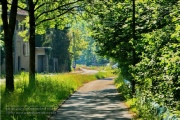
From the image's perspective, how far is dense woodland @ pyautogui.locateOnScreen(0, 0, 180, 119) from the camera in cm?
975

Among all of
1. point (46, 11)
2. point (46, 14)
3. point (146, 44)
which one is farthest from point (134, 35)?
point (46, 14)

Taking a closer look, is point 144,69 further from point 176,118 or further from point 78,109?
point 78,109

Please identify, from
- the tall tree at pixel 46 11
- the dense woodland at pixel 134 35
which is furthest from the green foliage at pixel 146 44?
the tall tree at pixel 46 11

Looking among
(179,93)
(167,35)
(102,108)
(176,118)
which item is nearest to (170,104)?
(179,93)

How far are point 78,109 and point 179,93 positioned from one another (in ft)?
21.7

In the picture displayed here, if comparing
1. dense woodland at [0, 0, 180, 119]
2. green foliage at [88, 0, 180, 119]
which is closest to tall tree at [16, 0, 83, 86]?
dense woodland at [0, 0, 180, 119]

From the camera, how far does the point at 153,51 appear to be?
446 inches

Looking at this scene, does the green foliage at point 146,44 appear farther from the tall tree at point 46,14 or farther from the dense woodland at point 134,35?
the tall tree at point 46,14

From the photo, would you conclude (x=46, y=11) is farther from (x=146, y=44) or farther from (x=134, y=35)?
(x=146, y=44)

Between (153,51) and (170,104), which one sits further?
(153,51)

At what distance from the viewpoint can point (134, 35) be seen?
1792 centimetres

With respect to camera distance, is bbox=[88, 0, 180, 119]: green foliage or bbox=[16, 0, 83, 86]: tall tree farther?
bbox=[16, 0, 83, 86]: tall tree

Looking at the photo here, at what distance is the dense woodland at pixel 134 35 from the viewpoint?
384 inches

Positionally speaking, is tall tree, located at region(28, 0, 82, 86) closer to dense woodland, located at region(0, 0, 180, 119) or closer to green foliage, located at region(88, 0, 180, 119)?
dense woodland, located at region(0, 0, 180, 119)
